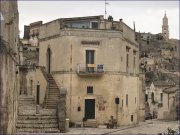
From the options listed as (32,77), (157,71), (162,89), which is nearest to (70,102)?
(32,77)

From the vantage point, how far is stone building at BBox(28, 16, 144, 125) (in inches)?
1169

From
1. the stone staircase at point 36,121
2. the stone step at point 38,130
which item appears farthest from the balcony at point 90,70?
the stone step at point 38,130

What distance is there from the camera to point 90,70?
97.7ft

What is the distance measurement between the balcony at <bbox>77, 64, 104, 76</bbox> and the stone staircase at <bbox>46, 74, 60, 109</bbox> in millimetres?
2106

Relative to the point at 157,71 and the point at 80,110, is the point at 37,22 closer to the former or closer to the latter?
the point at 157,71

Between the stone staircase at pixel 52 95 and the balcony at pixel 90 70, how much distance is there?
82.9 inches

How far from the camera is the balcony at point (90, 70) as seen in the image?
29641 mm

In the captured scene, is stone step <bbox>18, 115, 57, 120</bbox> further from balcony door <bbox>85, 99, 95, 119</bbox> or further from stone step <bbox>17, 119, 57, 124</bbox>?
balcony door <bbox>85, 99, 95, 119</bbox>

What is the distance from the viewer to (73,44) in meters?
29.8

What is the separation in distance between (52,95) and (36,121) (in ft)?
16.0

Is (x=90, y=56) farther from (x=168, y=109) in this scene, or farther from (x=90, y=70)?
(x=168, y=109)

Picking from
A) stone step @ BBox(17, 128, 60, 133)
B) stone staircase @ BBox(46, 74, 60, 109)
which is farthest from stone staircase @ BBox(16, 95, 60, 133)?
stone staircase @ BBox(46, 74, 60, 109)

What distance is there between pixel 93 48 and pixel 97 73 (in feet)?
5.74

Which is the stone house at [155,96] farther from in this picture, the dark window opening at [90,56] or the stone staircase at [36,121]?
the stone staircase at [36,121]
